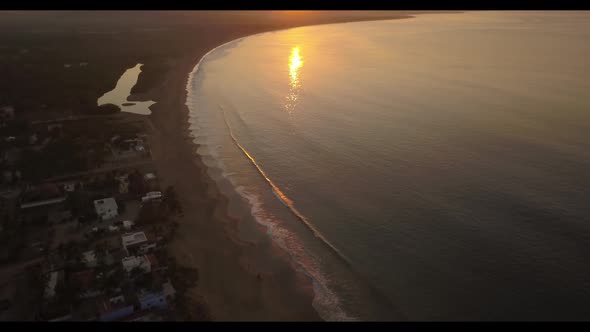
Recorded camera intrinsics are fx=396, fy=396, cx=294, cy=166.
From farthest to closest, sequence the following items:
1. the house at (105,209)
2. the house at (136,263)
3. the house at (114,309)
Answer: the house at (105,209)
the house at (136,263)
the house at (114,309)

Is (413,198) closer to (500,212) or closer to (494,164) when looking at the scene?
(500,212)

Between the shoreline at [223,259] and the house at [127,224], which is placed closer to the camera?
the shoreline at [223,259]

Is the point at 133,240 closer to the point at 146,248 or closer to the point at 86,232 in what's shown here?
the point at 146,248

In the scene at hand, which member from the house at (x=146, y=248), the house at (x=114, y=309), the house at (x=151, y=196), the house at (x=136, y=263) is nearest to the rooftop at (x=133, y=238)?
the house at (x=146, y=248)

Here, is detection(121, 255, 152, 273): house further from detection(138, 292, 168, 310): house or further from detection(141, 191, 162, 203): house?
detection(141, 191, 162, 203): house

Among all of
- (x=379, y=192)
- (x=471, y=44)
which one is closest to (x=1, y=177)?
(x=379, y=192)

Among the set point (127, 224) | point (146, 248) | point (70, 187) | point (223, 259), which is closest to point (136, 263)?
point (146, 248)

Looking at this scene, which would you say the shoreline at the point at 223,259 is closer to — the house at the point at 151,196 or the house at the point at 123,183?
the house at the point at 151,196
